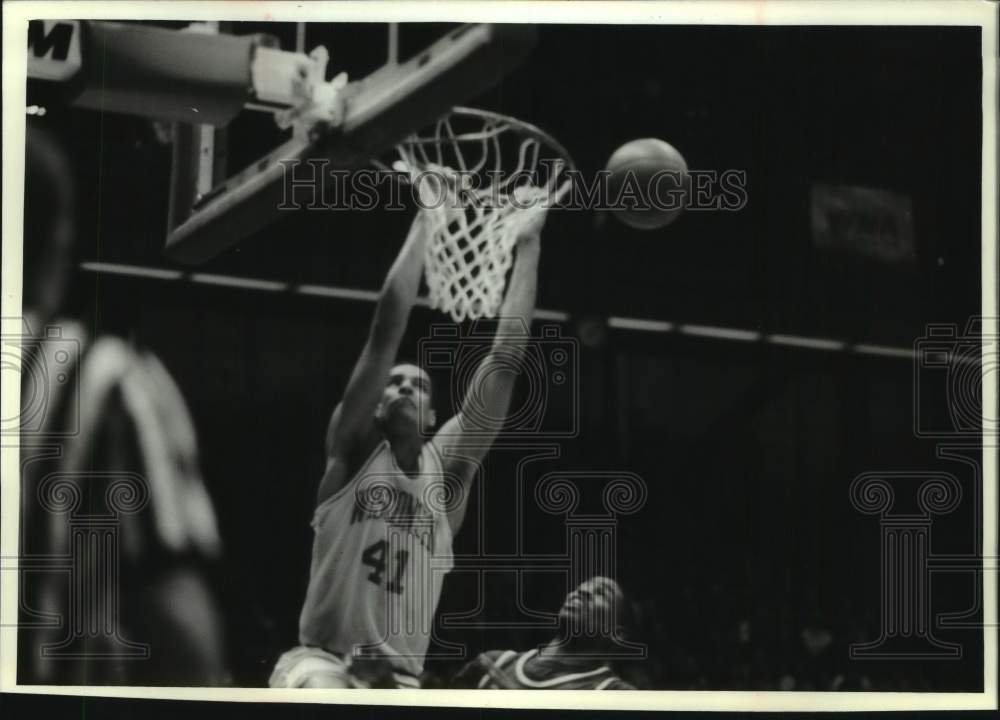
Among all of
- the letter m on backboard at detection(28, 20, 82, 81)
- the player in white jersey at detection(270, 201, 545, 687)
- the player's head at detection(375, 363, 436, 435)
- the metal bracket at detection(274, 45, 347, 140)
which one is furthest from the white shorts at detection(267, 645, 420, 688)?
the letter m on backboard at detection(28, 20, 82, 81)

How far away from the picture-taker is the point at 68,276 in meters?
5.57

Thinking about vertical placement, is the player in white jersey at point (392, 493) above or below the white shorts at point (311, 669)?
above

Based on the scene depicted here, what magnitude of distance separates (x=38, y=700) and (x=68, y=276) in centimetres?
190

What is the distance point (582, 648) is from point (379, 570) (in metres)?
0.95

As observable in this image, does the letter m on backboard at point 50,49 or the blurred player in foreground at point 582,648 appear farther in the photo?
the letter m on backboard at point 50,49

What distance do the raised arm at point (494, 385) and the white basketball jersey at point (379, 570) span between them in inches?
4.3

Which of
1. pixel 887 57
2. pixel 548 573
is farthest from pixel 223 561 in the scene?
pixel 887 57

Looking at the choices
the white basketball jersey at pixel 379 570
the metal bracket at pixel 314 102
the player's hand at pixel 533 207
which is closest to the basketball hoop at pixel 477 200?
the player's hand at pixel 533 207

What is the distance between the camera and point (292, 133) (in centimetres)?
552

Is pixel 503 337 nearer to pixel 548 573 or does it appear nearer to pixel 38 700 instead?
pixel 548 573

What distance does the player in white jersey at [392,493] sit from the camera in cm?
542

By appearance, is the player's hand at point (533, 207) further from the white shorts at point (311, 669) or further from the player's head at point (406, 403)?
the white shorts at point (311, 669)

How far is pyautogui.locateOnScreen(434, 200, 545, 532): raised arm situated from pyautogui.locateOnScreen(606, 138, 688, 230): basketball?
15.3 inches

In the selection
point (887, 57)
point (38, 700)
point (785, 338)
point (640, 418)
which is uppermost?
point (887, 57)
